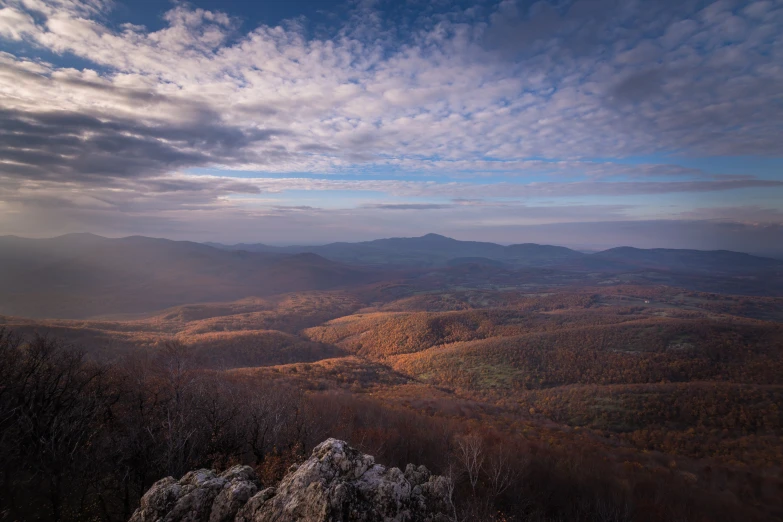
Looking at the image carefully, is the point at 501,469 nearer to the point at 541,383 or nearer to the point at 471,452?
the point at 471,452

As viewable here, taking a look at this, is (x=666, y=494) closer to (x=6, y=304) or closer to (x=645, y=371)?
(x=645, y=371)

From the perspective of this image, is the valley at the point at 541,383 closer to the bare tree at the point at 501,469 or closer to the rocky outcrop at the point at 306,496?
the bare tree at the point at 501,469

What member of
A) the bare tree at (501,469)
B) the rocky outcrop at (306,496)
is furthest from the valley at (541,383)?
the rocky outcrop at (306,496)

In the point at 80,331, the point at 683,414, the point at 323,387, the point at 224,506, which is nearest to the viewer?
the point at 224,506

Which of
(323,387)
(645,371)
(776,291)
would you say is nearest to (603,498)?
(323,387)

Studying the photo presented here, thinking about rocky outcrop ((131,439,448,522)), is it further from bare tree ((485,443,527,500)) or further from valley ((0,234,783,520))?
bare tree ((485,443,527,500))

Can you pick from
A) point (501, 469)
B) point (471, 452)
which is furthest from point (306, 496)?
point (471, 452)

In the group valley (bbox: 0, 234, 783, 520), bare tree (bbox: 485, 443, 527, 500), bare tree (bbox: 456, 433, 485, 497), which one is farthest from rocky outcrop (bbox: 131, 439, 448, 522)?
bare tree (bbox: 456, 433, 485, 497)

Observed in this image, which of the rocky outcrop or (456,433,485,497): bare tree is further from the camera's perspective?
(456,433,485,497): bare tree
